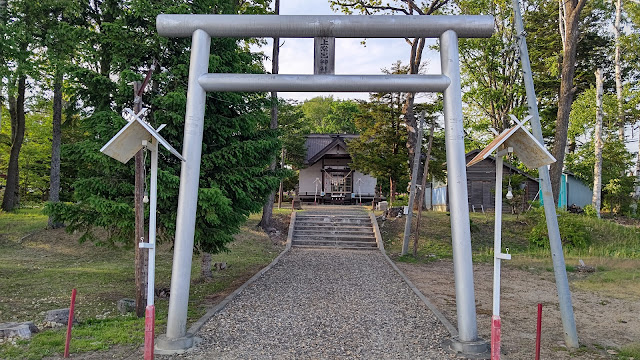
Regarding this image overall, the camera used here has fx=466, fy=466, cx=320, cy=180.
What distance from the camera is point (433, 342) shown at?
6.40 metres

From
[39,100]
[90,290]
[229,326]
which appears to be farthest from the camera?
[39,100]

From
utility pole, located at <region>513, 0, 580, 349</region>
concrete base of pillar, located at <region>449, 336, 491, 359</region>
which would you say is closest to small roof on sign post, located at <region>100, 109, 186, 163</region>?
concrete base of pillar, located at <region>449, 336, 491, 359</region>

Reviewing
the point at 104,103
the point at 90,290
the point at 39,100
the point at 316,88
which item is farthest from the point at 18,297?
the point at 39,100

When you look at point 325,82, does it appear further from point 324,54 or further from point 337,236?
point 337,236

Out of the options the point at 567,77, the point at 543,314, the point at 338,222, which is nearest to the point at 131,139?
the point at 543,314

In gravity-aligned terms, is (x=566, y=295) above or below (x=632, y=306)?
above

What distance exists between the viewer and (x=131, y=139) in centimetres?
559

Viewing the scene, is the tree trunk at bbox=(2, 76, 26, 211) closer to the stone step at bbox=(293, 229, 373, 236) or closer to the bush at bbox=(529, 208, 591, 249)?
the stone step at bbox=(293, 229, 373, 236)

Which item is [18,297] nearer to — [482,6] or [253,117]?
[253,117]

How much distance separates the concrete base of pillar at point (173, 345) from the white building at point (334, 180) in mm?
26482

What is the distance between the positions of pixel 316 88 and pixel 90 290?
693 centimetres

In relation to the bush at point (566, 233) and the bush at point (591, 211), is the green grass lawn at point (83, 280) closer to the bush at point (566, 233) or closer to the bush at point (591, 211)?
the bush at point (566, 233)

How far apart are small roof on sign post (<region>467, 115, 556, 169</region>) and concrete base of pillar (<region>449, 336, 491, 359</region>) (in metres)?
2.35

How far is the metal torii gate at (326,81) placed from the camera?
6.24 meters
